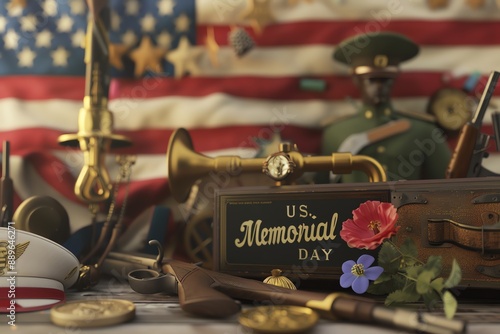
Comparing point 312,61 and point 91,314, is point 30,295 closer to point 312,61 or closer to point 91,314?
point 91,314

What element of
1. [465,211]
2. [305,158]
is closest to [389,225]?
[465,211]

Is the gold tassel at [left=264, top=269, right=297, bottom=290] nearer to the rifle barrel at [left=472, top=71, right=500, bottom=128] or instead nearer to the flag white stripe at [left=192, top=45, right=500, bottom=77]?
the rifle barrel at [left=472, top=71, right=500, bottom=128]

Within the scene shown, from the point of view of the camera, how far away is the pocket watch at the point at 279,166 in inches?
37.0

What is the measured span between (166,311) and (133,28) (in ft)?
3.11

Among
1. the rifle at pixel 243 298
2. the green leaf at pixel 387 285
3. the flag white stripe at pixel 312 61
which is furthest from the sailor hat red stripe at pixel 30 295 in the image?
the flag white stripe at pixel 312 61

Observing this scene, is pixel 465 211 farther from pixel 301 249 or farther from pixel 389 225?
pixel 301 249

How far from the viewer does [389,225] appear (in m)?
0.74

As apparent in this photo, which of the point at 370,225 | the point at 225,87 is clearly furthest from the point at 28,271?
the point at 225,87

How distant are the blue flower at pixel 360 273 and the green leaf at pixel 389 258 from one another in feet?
0.04

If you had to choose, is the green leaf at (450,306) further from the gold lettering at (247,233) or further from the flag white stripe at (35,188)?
the flag white stripe at (35,188)

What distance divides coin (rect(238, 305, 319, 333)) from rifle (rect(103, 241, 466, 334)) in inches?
1.4

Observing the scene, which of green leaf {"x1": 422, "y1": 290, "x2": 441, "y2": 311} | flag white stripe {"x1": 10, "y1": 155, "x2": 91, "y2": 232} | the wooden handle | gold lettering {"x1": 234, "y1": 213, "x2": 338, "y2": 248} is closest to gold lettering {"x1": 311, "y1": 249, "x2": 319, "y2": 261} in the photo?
gold lettering {"x1": 234, "y1": 213, "x2": 338, "y2": 248}

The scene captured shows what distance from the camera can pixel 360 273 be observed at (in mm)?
778

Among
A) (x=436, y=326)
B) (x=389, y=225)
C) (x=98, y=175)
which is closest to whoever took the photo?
(x=436, y=326)
